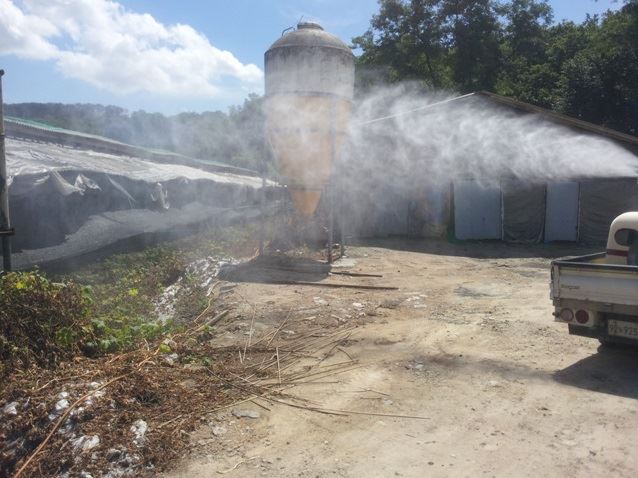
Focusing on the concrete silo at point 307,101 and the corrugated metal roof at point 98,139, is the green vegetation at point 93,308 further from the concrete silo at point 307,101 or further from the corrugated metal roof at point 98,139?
the corrugated metal roof at point 98,139

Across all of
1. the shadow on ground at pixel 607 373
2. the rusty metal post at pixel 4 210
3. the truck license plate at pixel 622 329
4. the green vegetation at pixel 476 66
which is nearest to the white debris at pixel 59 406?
the rusty metal post at pixel 4 210

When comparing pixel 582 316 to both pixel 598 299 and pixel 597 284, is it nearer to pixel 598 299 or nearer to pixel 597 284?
pixel 598 299

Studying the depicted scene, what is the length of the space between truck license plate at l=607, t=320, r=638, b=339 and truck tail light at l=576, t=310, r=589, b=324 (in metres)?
0.21

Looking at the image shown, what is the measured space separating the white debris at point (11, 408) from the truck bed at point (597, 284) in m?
5.25

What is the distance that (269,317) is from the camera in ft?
25.9

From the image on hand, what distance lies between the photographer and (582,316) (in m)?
5.70

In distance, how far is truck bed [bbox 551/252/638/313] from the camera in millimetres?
5293

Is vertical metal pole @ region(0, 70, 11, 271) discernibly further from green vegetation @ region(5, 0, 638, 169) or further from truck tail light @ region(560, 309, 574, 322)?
green vegetation @ region(5, 0, 638, 169)

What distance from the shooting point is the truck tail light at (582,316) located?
5668 mm

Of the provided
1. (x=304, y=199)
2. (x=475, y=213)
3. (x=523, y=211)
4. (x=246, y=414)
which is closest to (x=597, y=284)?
(x=246, y=414)

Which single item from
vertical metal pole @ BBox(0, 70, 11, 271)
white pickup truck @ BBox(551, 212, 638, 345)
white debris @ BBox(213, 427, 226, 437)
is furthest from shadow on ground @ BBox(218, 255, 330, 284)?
white debris @ BBox(213, 427, 226, 437)

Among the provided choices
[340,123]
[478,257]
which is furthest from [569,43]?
[340,123]

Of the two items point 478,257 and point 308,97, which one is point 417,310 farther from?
point 478,257

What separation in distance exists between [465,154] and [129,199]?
10.3 meters
